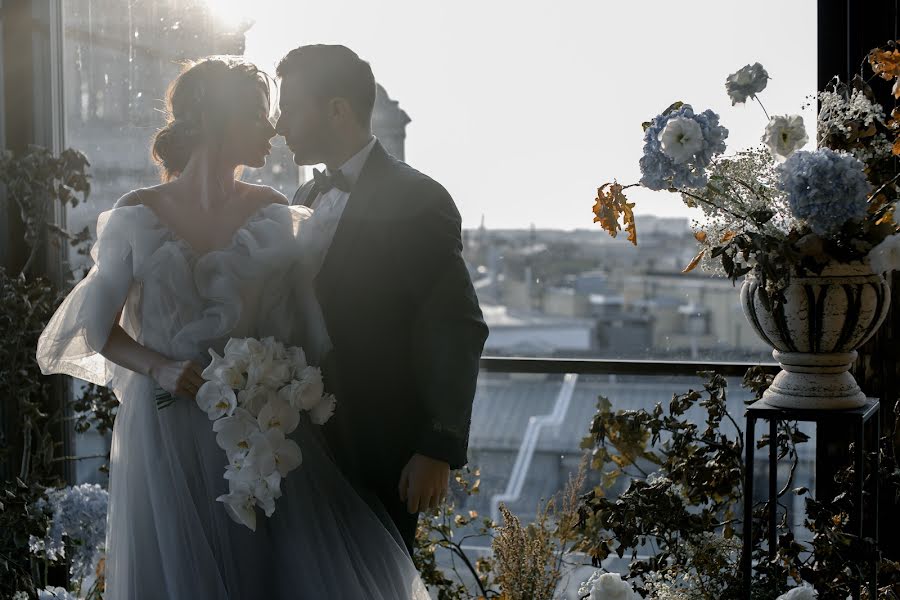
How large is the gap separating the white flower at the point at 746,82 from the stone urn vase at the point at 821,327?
1.32 ft

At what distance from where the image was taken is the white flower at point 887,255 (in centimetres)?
185

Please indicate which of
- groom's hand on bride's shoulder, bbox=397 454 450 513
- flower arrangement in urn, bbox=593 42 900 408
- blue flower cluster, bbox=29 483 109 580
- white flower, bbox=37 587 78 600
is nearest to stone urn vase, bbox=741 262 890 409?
flower arrangement in urn, bbox=593 42 900 408

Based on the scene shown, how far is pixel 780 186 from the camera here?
194 cm

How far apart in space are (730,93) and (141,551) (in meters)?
1.55

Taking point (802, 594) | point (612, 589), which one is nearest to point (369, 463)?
point (612, 589)

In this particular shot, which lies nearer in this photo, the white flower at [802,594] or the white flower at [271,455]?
the white flower at [271,455]

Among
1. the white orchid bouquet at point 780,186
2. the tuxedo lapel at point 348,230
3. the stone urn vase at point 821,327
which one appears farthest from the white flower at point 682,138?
the tuxedo lapel at point 348,230

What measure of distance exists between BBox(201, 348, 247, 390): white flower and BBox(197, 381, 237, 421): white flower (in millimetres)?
11

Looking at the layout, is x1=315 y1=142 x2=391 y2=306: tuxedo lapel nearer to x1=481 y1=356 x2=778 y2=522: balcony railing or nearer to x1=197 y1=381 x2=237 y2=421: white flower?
x1=197 y1=381 x2=237 y2=421: white flower

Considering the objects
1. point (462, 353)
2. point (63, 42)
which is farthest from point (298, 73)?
point (63, 42)

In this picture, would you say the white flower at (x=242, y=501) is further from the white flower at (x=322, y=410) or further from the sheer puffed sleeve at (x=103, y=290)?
the sheer puffed sleeve at (x=103, y=290)

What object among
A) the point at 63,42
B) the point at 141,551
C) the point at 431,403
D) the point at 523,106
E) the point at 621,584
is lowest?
the point at 621,584

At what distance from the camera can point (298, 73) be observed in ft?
6.34

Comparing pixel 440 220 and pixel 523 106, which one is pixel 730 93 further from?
pixel 523 106
